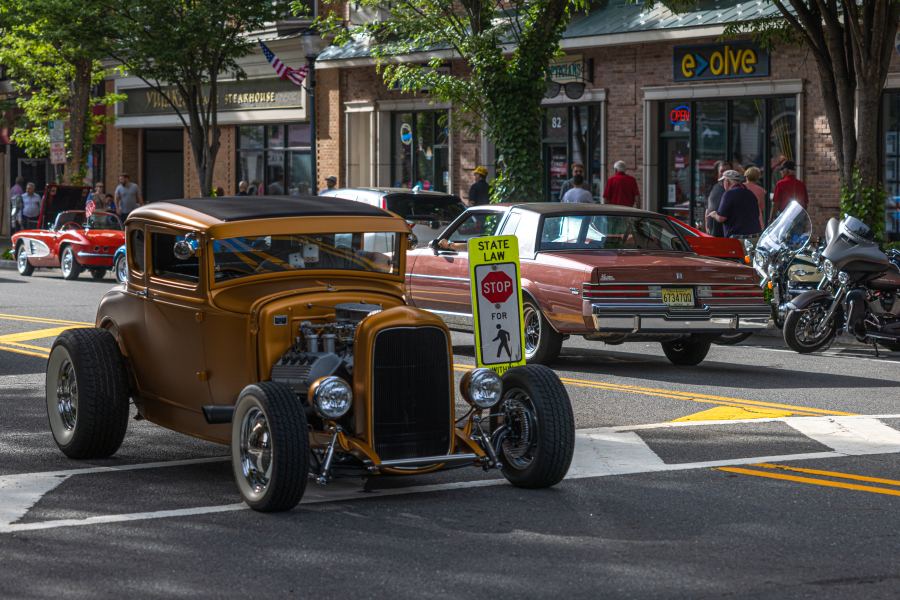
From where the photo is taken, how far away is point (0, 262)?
32.7 m

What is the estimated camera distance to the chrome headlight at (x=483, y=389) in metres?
7.83

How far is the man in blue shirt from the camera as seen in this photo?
66.5ft

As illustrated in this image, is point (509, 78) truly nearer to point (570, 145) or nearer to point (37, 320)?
point (570, 145)

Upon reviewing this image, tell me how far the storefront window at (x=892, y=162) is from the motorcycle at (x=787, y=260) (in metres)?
7.53

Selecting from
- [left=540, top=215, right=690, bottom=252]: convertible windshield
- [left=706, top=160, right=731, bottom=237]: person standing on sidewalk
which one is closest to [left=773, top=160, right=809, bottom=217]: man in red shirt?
[left=706, top=160, right=731, bottom=237]: person standing on sidewalk

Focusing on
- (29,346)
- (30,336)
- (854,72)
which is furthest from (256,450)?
(854,72)

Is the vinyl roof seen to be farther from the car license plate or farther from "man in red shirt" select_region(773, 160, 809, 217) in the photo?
"man in red shirt" select_region(773, 160, 809, 217)

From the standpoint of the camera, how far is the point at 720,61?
1020 inches

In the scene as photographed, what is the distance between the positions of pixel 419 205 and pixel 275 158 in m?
16.4

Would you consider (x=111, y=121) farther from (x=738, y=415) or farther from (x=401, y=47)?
(x=738, y=415)

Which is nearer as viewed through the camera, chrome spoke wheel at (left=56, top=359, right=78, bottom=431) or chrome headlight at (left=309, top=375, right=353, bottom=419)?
chrome headlight at (left=309, top=375, right=353, bottom=419)

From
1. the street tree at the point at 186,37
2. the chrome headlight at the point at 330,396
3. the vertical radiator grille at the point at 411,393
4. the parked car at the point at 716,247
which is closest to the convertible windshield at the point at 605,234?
the parked car at the point at 716,247

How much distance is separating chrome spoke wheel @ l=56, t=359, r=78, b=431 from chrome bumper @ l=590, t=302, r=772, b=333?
212 inches

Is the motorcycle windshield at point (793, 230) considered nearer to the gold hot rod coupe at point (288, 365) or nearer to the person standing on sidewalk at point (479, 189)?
the gold hot rod coupe at point (288, 365)
